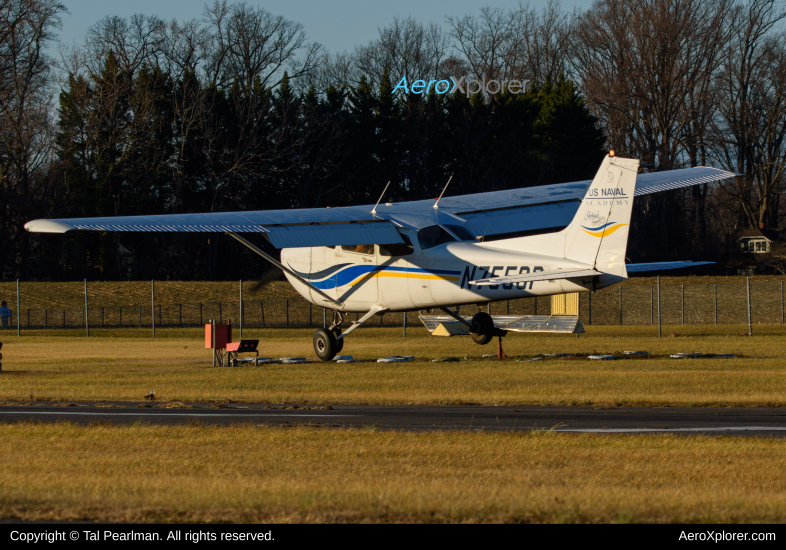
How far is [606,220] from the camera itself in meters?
18.7

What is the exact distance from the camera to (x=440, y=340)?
32469mm

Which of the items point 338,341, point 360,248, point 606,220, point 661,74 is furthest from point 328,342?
point 661,74

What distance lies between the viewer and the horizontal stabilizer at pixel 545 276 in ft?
62.6

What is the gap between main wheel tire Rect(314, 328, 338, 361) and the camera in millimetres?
24375

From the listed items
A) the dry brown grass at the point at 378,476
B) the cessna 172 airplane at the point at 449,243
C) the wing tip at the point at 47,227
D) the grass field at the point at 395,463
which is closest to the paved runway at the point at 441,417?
the grass field at the point at 395,463

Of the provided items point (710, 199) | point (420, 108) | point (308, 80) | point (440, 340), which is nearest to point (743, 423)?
point (440, 340)

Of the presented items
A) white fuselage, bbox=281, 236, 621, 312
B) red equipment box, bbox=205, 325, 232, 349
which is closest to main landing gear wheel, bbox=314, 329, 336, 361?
white fuselage, bbox=281, 236, 621, 312

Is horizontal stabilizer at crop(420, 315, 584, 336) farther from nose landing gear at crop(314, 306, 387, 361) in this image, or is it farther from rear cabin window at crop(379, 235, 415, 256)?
rear cabin window at crop(379, 235, 415, 256)

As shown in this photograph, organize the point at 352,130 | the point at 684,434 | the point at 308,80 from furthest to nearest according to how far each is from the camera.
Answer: the point at 308,80 → the point at 352,130 → the point at 684,434

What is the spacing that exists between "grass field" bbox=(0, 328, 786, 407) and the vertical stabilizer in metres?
2.49

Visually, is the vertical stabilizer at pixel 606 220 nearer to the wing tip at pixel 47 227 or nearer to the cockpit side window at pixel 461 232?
the cockpit side window at pixel 461 232

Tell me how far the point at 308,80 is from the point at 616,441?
245 ft

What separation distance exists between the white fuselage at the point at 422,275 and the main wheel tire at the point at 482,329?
84.9 inches

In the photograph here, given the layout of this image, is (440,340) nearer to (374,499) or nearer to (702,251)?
(374,499)
